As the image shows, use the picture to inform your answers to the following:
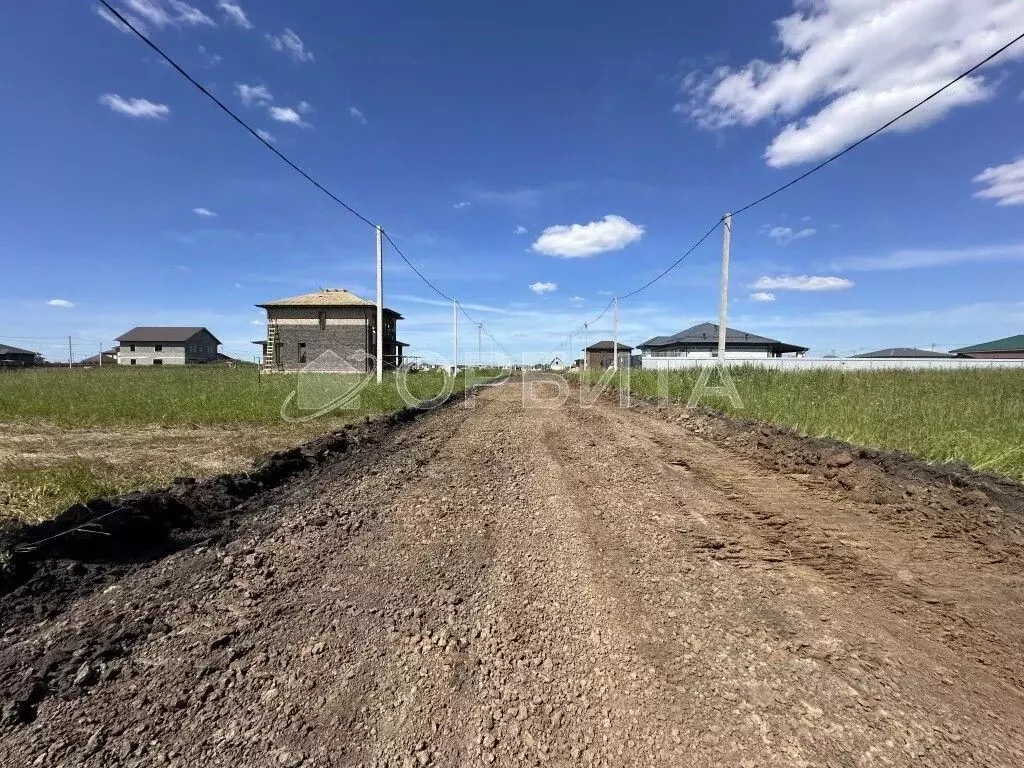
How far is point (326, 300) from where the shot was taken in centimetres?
3656

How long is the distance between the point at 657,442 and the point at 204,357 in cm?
7887

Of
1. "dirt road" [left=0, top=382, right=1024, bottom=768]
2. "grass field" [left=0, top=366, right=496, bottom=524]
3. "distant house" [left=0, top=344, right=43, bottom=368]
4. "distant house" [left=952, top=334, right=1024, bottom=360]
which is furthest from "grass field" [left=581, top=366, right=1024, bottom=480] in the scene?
"distant house" [left=0, top=344, right=43, bottom=368]

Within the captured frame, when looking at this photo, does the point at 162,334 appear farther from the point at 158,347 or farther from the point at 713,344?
the point at 713,344

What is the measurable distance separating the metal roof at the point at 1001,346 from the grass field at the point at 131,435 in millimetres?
80610

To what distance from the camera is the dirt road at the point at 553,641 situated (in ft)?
5.56

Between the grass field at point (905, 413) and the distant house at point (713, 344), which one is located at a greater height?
the distant house at point (713, 344)

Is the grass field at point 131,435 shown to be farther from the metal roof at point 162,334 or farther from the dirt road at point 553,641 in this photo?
the metal roof at point 162,334

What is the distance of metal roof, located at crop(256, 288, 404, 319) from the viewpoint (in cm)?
3569

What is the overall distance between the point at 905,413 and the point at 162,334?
8140cm

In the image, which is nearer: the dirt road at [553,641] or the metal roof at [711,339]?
the dirt road at [553,641]

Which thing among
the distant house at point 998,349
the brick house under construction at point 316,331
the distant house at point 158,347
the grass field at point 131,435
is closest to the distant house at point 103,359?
the distant house at point 158,347

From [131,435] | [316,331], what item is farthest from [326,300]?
[131,435]

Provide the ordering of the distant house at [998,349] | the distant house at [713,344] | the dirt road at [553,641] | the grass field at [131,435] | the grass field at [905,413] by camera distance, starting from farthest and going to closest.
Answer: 1. the distant house at [998,349]
2. the distant house at [713,344]
3. the grass field at [905,413]
4. the grass field at [131,435]
5. the dirt road at [553,641]

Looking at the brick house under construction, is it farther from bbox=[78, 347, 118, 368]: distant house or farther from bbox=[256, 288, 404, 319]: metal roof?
bbox=[78, 347, 118, 368]: distant house
